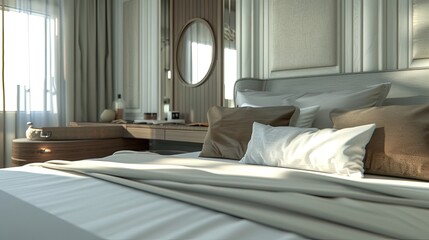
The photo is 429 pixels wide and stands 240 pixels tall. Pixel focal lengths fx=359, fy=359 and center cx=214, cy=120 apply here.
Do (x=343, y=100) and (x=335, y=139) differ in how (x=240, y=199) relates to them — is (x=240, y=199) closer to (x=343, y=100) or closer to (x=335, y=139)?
(x=335, y=139)

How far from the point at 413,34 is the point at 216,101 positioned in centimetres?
153

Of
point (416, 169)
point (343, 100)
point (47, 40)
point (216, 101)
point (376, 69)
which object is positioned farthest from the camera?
point (47, 40)

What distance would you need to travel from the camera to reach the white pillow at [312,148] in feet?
4.54

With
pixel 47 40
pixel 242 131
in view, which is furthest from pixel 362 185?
pixel 47 40

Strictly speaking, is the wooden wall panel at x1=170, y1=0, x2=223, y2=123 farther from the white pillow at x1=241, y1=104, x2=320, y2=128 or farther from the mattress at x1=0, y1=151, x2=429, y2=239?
the mattress at x1=0, y1=151, x2=429, y2=239

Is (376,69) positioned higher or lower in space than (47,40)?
lower

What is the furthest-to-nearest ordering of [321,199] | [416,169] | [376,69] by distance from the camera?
[376,69] < [416,169] < [321,199]

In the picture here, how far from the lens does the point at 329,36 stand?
2322 millimetres

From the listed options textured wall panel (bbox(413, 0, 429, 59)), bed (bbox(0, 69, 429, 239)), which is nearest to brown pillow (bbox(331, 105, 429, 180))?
bed (bbox(0, 69, 429, 239))

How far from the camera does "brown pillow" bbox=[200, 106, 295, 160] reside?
1.87m

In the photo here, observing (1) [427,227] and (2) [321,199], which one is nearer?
(1) [427,227]

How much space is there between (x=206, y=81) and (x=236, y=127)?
4.09 ft

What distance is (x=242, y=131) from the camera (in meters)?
1.89

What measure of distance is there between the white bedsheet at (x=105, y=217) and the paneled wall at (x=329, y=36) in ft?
5.48
